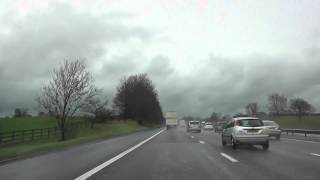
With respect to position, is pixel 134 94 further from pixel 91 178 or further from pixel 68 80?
pixel 91 178

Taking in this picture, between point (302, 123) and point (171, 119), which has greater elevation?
point (171, 119)

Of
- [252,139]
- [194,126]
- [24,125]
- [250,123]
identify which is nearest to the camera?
[252,139]

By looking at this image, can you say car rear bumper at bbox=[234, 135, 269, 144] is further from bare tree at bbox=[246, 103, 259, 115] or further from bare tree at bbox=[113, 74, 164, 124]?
bare tree at bbox=[246, 103, 259, 115]

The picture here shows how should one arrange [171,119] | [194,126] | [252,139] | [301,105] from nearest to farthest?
[252,139], [194,126], [171,119], [301,105]

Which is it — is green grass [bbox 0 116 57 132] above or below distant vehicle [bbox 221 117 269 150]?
above

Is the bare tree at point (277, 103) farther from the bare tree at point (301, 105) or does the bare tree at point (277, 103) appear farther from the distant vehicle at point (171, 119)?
the distant vehicle at point (171, 119)

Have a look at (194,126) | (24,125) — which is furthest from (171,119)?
(24,125)

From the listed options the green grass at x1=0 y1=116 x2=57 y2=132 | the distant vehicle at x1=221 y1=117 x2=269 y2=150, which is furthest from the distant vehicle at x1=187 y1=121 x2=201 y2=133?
the distant vehicle at x1=221 y1=117 x2=269 y2=150

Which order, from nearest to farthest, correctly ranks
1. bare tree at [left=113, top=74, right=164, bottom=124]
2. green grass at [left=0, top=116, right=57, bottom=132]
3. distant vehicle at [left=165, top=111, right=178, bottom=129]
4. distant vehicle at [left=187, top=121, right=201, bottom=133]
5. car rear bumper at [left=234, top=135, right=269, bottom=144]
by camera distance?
car rear bumper at [left=234, top=135, right=269, bottom=144]
distant vehicle at [left=187, top=121, right=201, bottom=133]
green grass at [left=0, top=116, right=57, bottom=132]
distant vehicle at [left=165, top=111, right=178, bottom=129]
bare tree at [left=113, top=74, right=164, bottom=124]

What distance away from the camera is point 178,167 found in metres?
12.6

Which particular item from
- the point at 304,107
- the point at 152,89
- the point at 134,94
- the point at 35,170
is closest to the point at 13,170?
the point at 35,170

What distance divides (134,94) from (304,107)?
5245cm

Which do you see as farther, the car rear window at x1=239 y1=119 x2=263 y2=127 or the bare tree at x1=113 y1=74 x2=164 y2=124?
the bare tree at x1=113 y1=74 x2=164 y2=124

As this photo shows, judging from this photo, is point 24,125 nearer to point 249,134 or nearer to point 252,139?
point 249,134
